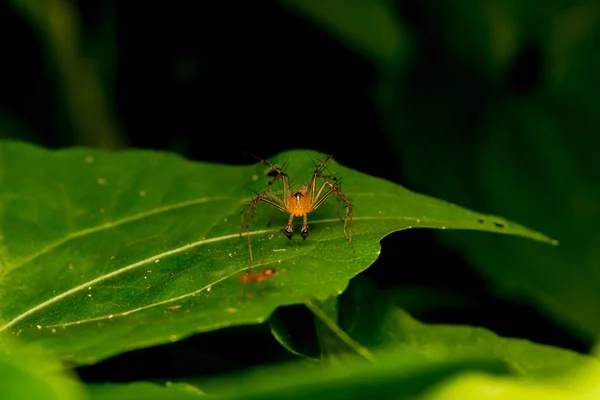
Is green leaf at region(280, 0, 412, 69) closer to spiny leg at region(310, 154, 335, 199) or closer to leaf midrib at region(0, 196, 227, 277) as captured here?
spiny leg at region(310, 154, 335, 199)

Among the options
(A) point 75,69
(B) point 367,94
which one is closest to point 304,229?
(A) point 75,69

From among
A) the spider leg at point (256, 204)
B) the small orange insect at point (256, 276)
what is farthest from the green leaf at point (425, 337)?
the small orange insect at point (256, 276)

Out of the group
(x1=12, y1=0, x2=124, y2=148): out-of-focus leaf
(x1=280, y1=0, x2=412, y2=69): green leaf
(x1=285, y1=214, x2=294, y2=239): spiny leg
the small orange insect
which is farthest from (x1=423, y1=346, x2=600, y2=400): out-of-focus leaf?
(x1=12, y1=0, x2=124, y2=148): out-of-focus leaf

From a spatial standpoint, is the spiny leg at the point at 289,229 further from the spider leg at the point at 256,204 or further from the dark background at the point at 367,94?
the dark background at the point at 367,94

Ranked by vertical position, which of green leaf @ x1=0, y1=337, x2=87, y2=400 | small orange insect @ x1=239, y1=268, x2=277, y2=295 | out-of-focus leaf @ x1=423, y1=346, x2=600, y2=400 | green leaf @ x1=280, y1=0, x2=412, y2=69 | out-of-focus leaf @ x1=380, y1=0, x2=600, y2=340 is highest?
green leaf @ x1=280, y1=0, x2=412, y2=69

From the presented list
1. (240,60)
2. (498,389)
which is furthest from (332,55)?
(498,389)

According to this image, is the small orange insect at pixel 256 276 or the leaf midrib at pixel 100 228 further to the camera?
the leaf midrib at pixel 100 228
